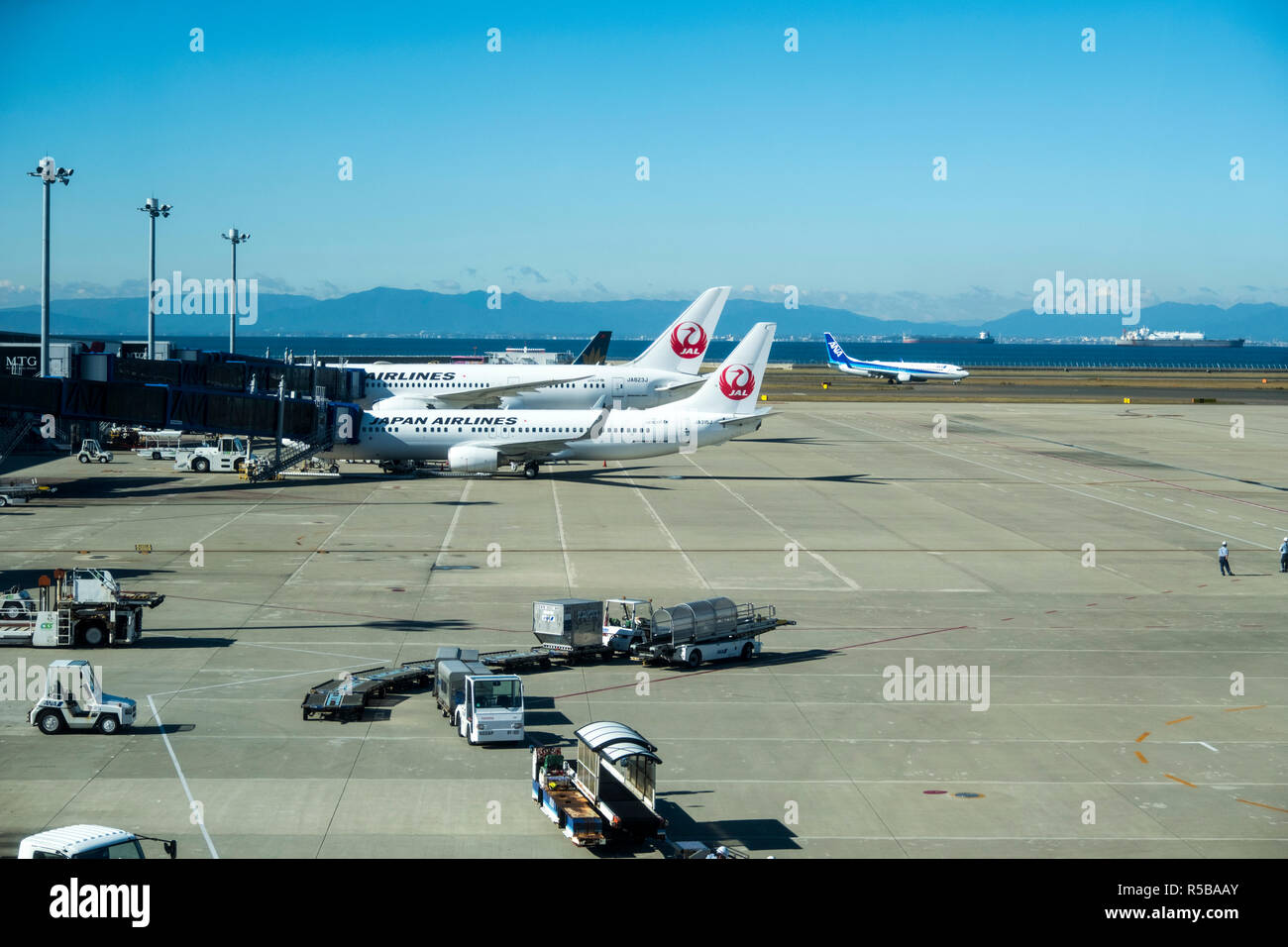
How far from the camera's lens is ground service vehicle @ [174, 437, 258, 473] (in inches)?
2955

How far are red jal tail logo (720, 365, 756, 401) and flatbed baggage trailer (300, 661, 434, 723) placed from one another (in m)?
A: 45.7

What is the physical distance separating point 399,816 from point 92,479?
57.4m

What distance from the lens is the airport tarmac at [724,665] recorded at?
827 inches

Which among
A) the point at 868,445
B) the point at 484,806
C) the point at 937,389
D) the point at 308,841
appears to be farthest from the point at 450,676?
the point at 937,389

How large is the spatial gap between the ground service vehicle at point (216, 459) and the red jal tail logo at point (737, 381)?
1237 inches

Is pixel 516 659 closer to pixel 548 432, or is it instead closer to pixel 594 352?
pixel 548 432

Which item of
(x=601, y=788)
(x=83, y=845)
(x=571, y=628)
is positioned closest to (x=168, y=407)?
(x=571, y=628)

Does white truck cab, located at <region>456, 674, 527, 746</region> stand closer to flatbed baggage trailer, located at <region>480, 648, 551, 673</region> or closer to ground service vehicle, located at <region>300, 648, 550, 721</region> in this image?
ground service vehicle, located at <region>300, 648, 550, 721</region>

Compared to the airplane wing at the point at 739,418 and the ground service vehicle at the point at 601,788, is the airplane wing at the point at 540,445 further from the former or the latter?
the ground service vehicle at the point at 601,788

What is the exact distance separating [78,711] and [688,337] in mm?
71604

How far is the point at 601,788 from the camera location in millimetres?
20516

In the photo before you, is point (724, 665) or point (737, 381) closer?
point (724, 665)

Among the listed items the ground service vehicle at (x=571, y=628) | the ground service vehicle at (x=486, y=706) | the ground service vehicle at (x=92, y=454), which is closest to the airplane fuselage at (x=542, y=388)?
the ground service vehicle at (x=92, y=454)
